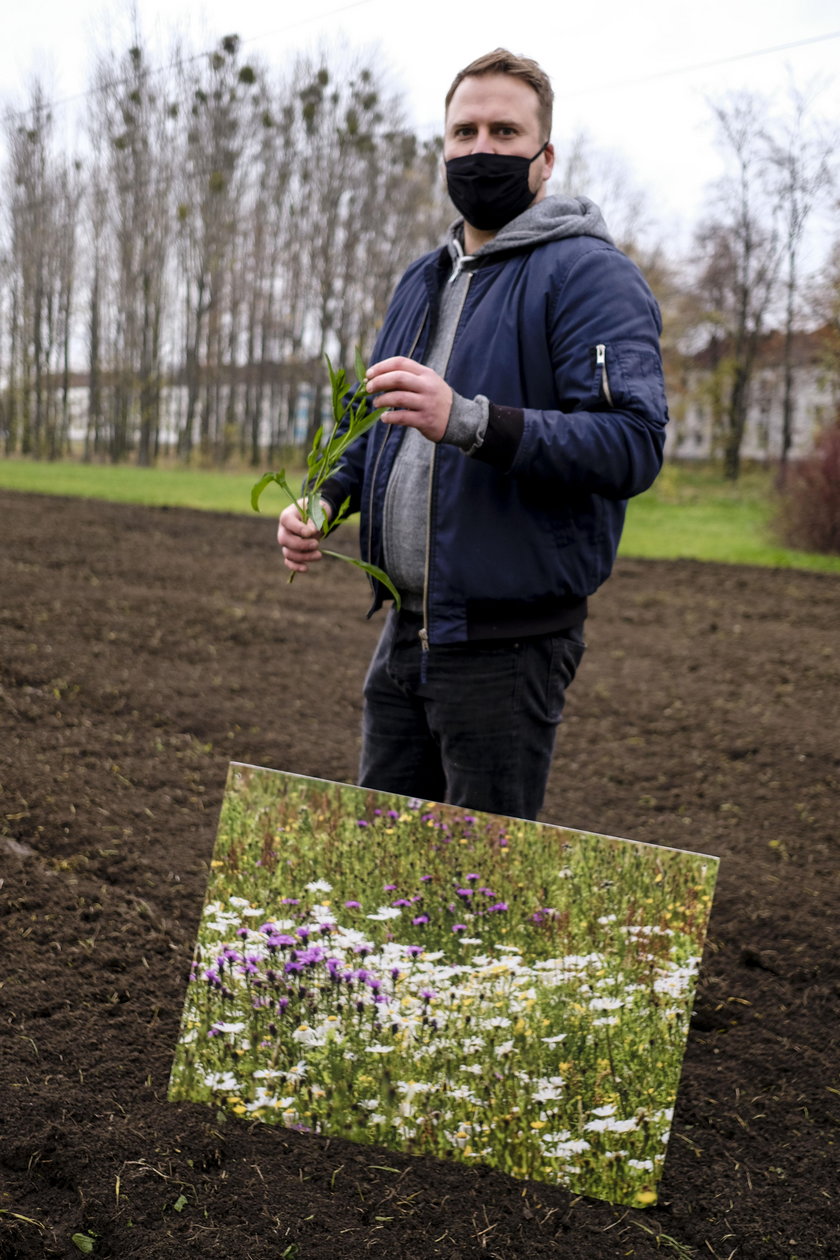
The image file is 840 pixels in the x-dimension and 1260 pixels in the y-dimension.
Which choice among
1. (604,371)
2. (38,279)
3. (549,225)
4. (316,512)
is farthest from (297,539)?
(38,279)

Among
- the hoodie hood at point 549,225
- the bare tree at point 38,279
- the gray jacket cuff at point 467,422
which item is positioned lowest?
the gray jacket cuff at point 467,422

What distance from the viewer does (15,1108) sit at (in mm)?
2379

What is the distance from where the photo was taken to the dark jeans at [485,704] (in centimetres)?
222

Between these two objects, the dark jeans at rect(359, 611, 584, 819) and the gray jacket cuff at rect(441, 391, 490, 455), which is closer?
the gray jacket cuff at rect(441, 391, 490, 455)

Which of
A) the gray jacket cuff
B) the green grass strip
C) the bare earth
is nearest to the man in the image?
the gray jacket cuff

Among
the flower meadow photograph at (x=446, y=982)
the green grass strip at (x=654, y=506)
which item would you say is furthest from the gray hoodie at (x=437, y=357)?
the green grass strip at (x=654, y=506)

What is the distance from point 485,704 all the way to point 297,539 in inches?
19.7

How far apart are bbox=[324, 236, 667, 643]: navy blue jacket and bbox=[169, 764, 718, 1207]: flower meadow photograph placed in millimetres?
435

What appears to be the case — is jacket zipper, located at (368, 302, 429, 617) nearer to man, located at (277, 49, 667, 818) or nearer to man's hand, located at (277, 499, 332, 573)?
man, located at (277, 49, 667, 818)

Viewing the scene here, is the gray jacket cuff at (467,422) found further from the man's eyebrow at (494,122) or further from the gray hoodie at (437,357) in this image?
the man's eyebrow at (494,122)

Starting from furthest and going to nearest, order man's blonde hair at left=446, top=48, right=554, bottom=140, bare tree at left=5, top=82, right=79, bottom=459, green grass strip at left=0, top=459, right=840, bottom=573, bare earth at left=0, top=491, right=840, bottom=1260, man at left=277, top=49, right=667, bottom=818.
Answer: bare tree at left=5, top=82, right=79, bottom=459 → green grass strip at left=0, top=459, right=840, bottom=573 → bare earth at left=0, top=491, right=840, bottom=1260 → man's blonde hair at left=446, top=48, right=554, bottom=140 → man at left=277, top=49, right=667, bottom=818

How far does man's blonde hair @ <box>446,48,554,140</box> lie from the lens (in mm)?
2072

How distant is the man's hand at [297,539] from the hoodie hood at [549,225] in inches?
25.0

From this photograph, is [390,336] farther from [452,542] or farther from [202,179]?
[202,179]
